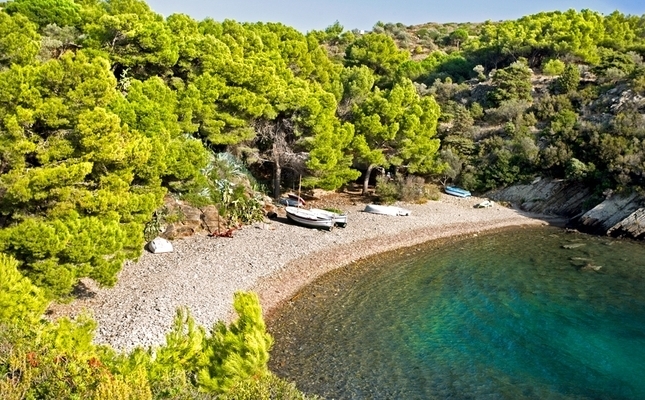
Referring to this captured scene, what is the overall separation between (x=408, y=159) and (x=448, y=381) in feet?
78.8

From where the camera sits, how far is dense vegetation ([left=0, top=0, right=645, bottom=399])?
9.76 metres

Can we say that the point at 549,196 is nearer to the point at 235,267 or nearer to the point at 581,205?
the point at 581,205

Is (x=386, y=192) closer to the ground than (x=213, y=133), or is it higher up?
closer to the ground

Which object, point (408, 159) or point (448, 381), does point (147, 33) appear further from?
point (448, 381)

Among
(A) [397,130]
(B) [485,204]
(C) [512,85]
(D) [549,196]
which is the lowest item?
(B) [485,204]

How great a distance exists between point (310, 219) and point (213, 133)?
23.6ft

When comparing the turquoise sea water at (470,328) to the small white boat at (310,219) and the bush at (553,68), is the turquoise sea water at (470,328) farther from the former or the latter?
the bush at (553,68)

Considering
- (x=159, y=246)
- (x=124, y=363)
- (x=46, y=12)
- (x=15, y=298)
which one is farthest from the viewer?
(x=46, y=12)

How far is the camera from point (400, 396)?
13484mm

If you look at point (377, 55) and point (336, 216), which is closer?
point (336, 216)

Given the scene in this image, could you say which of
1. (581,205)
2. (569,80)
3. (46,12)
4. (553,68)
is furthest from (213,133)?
(553,68)

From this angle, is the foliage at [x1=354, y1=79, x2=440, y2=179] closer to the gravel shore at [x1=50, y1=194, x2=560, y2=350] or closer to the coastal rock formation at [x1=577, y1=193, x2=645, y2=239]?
the gravel shore at [x1=50, y1=194, x2=560, y2=350]

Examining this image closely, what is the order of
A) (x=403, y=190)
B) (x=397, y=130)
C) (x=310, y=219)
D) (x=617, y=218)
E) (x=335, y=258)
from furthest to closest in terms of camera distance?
(x=403, y=190), (x=397, y=130), (x=617, y=218), (x=310, y=219), (x=335, y=258)

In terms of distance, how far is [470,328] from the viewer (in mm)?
18328
